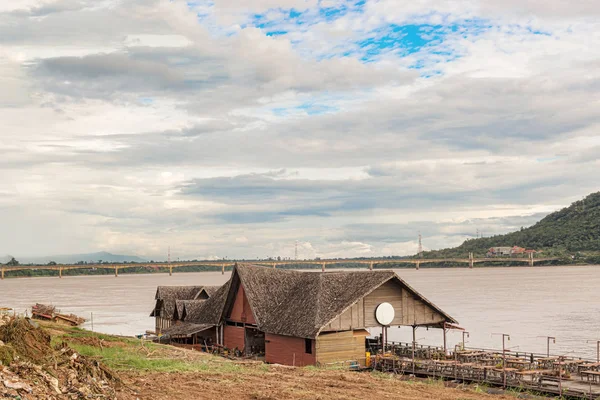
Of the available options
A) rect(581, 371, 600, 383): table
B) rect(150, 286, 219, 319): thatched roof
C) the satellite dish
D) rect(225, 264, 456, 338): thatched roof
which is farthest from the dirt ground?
rect(150, 286, 219, 319): thatched roof

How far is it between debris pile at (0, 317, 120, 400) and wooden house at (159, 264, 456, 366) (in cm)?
2023

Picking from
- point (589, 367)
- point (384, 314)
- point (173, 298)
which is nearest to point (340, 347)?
point (384, 314)

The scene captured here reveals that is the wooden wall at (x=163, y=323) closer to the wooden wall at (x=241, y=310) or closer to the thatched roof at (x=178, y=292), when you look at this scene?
the thatched roof at (x=178, y=292)

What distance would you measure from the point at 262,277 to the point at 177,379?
25205mm

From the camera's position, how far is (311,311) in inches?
1524

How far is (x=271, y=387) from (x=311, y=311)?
59.1ft

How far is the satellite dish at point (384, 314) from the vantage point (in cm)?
3909

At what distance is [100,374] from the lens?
1767cm

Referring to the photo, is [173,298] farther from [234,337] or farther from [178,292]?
[234,337]

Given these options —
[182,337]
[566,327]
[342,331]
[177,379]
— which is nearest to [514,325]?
[566,327]

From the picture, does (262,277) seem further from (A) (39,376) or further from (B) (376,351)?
(A) (39,376)

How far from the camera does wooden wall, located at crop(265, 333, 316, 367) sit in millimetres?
38031

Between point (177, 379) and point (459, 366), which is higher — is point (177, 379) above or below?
above

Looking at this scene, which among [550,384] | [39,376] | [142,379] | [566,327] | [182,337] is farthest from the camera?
[566,327]
